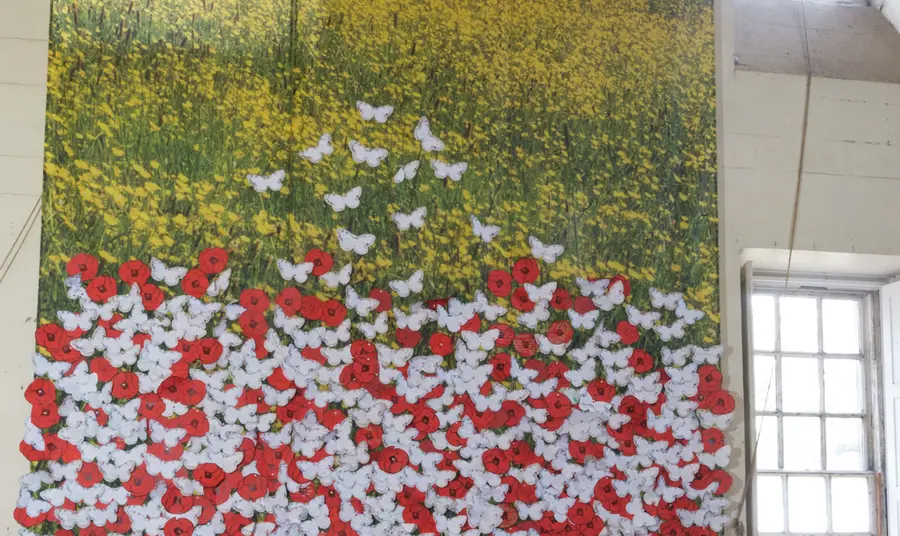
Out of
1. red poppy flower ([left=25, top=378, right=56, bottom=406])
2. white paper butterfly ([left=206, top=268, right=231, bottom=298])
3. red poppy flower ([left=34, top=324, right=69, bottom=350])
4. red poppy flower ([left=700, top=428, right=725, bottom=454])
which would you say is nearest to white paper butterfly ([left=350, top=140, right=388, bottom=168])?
white paper butterfly ([left=206, top=268, right=231, bottom=298])

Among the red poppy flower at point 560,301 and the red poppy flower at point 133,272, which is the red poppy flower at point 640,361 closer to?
the red poppy flower at point 560,301

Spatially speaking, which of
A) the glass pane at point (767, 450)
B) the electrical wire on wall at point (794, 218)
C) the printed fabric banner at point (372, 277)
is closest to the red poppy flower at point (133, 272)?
the printed fabric banner at point (372, 277)

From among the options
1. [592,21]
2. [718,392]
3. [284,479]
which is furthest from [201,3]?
[718,392]

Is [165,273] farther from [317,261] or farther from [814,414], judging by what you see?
[814,414]

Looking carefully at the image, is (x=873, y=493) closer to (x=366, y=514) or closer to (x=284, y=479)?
(x=366, y=514)

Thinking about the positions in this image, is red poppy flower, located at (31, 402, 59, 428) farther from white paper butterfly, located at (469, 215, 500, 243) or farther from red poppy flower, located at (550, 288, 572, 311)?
red poppy flower, located at (550, 288, 572, 311)

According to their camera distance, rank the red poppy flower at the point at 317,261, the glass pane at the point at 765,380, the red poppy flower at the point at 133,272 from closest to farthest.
A: the red poppy flower at the point at 133,272 < the red poppy flower at the point at 317,261 < the glass pane at the point at 765,380
